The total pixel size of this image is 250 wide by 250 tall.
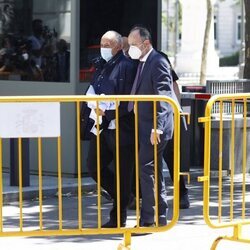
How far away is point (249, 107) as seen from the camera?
12695 millimetres

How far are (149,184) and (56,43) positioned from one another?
13.6ft

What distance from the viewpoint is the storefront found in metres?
11.5

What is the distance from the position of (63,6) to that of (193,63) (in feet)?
116

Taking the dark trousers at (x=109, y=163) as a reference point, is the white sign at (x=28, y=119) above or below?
above

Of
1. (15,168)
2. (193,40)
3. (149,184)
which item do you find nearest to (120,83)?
(149,184)

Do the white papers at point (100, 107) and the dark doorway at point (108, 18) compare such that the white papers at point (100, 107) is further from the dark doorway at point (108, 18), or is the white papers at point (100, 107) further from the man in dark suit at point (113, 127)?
the dark doorway at point (108, 18)

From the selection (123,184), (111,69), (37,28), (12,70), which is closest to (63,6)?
(37,28)

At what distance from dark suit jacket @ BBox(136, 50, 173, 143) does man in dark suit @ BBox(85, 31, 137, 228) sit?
0.31 m

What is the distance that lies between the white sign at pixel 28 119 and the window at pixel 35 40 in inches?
173

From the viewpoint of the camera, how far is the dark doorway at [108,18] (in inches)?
457

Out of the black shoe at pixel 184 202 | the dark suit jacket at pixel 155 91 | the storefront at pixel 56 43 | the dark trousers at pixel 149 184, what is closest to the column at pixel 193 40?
the storefront at pixel 56 43

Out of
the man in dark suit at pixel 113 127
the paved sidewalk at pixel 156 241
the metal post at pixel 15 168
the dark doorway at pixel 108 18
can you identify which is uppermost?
the dark doorway at pixel 108 18

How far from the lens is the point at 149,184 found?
26.2 feet

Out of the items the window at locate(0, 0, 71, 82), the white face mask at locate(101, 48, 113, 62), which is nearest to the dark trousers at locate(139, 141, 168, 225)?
the white face mask at locate(101, 48, 113, 62)
